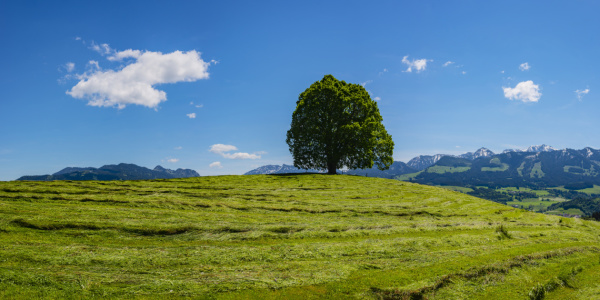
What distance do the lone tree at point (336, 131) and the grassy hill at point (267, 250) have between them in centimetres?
2834

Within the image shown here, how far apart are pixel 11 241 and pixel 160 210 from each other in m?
11.7

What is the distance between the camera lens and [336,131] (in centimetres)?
6531

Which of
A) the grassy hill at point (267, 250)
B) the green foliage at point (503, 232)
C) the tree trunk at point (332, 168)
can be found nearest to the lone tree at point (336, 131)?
the tree trunk at point (332, 168)

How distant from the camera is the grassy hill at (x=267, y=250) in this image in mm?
14289

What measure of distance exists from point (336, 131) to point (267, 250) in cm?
4772

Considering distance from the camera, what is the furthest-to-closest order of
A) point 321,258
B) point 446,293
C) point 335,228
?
point 335,228
point 321,258
point 446,293

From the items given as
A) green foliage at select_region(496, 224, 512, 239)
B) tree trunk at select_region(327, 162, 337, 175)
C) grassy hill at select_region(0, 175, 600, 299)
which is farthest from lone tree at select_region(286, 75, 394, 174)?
green foliage at select_region(496, 224, 512, 239)

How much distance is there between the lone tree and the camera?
64.1m

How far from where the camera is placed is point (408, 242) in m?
23.2

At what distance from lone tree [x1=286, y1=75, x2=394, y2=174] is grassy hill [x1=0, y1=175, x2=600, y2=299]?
28337 mm

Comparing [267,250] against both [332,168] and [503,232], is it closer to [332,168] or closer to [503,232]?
[503,232]

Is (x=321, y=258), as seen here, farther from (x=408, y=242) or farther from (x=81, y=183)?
(x=81, y=183)

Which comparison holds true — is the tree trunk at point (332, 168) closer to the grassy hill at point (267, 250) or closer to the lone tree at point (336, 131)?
the lone tree at point (336, 131)

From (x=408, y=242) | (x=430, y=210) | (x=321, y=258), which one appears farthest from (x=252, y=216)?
(x=430, y=210)
